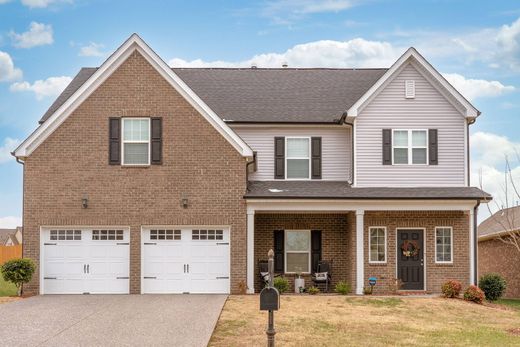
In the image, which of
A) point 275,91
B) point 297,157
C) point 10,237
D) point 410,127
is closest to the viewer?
point 410,127

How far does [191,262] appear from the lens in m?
25.0

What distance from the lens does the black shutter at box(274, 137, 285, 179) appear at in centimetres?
2753

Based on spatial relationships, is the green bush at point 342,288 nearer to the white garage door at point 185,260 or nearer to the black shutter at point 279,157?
the white garage door at point 185,260

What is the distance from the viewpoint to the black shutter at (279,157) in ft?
90.3

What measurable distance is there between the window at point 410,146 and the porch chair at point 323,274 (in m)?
4.44

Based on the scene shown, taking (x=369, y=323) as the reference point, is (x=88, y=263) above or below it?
above

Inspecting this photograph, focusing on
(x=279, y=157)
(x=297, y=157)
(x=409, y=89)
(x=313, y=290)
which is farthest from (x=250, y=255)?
(x=409, y=89)

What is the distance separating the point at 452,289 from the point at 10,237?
72.1 metres

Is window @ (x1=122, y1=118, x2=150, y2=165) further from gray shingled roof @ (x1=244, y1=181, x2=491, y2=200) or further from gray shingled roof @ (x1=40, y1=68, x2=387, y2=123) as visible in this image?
gray shingled roof @ (x1=40, y1=68, x2=387, y2=123)

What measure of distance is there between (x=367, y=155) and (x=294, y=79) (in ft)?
20.7

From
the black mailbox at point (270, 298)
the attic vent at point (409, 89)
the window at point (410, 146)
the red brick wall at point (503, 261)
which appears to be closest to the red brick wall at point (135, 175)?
the window at point (410, 146)

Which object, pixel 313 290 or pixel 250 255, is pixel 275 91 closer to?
pixel 250 255

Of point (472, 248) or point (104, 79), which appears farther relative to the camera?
point (472, 248)

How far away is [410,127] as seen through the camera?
26469 mm
